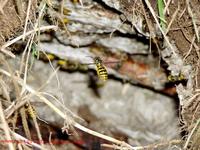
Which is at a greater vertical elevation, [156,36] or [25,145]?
[156,36]

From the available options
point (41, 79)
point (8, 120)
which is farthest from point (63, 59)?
point (8, 120)

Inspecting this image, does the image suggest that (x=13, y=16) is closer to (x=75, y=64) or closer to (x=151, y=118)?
(x=75, y=64)

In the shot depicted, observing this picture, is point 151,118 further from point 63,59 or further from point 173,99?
point 63,59

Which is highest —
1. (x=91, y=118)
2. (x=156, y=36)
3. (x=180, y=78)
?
(x=156, y=36)

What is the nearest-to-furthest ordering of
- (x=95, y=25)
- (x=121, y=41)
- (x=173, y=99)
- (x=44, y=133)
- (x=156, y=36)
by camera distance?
(x=156, y=36), (x=95, y=25), (x=121, y=41), (x=44, y=133), (x=173, y=99)

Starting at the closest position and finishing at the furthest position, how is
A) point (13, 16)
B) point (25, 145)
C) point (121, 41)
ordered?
point (25, 145) → point (13, 16) → point (121, 41)

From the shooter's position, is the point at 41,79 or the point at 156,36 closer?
the point at 156,36

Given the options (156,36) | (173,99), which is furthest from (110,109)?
(156,36)

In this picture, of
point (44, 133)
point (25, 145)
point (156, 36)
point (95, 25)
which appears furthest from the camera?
point (44, 133)

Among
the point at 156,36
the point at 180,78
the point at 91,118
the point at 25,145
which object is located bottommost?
the point at 91,118
